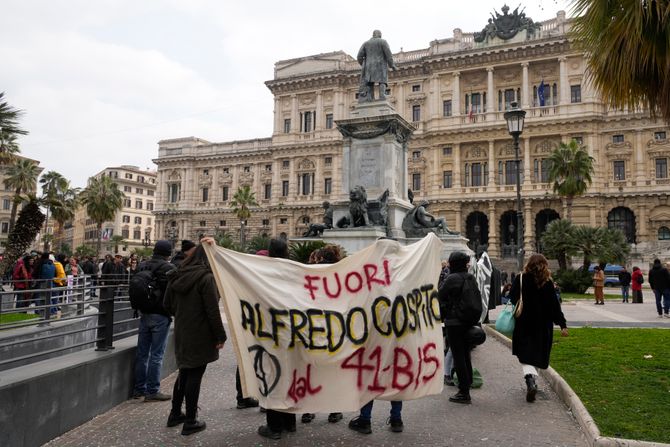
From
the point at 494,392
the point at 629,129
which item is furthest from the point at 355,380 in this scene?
the point at 629,129

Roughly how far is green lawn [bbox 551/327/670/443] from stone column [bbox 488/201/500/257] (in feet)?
126

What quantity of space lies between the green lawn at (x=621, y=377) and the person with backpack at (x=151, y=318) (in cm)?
520

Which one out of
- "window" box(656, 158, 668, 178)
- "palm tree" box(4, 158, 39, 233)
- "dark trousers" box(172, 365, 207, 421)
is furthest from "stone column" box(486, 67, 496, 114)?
"dark trousers" box(172, 365, 207, 421)

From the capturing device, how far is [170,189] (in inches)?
2761

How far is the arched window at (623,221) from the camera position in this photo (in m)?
47.0

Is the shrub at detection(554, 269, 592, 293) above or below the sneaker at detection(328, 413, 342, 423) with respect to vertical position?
above

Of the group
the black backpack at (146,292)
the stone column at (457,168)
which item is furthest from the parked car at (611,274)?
the black backpack at (146,292)

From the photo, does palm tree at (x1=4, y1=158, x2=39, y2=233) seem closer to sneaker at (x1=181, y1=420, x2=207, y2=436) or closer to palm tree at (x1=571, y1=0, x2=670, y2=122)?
sneaker at (x1=181, y1=420, x2=207, y2=436)

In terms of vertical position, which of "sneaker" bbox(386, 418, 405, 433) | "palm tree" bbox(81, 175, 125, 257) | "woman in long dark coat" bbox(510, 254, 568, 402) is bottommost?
"sneaker" bbox(386, 418, 405, 433)

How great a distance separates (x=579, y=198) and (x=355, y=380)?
48.3m

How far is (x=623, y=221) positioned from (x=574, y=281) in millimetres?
22484

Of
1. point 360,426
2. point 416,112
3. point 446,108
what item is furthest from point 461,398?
point 416,112

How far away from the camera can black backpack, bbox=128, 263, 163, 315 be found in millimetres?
6441

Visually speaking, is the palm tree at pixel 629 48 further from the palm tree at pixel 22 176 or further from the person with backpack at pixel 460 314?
the palm tree at pixel 22 176
